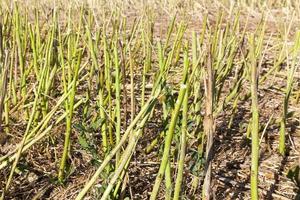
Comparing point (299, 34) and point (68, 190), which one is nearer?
point (68, 190)

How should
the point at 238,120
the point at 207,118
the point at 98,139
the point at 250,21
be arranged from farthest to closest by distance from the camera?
1. the point at 250,21
2. the point at 238,120
3. the point at 98,139
4. the point at 207,118

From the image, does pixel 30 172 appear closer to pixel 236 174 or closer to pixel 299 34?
pixel 236 174

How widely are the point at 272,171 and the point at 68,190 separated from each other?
1.67 feet

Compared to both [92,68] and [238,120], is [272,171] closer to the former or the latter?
[238,120]

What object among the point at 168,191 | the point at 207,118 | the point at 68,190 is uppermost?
the point at 207,118

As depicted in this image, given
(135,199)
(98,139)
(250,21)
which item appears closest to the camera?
(135,199)

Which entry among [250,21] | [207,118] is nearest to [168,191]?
[207,118]

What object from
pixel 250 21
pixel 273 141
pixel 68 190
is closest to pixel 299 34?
pixel 273 141

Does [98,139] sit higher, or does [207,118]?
[207,118]

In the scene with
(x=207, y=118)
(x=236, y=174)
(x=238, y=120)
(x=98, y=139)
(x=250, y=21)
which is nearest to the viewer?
(x=207, y=118)

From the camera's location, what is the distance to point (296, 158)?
3.75 feet

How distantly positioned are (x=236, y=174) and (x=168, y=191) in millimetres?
460

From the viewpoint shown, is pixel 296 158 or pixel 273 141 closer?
pixel 296 158

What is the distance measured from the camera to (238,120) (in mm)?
1389
